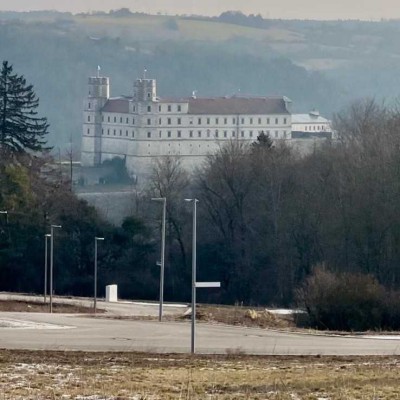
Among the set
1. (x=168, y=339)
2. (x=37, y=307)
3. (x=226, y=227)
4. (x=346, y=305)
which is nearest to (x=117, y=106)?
(x=226, y=227)

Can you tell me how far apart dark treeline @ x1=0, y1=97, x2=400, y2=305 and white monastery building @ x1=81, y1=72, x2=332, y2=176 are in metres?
88.5

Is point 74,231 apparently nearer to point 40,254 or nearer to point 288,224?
point 40,254

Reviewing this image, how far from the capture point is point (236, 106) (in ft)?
572

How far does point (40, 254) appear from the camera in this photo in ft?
224

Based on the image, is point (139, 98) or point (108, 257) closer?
point (108, 257)

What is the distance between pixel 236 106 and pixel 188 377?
15465cm

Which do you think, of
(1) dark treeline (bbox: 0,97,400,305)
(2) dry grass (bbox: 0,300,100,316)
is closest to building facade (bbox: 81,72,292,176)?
(1) dark treeline (bbox: 0,97,400,305)

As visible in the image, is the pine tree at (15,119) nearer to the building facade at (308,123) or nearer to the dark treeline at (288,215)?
the dark treeline at (288,215)

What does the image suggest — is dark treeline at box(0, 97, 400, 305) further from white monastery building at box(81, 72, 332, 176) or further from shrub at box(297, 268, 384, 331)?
white monastery building at box(81, 72, 332, 176)

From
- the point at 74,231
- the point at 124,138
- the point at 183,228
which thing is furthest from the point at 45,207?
the point at 124,138

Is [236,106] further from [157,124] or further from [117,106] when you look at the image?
[117,106]

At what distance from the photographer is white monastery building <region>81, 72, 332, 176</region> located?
165m

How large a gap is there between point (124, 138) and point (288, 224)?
332ft

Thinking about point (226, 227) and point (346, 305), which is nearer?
point (346, 305)
